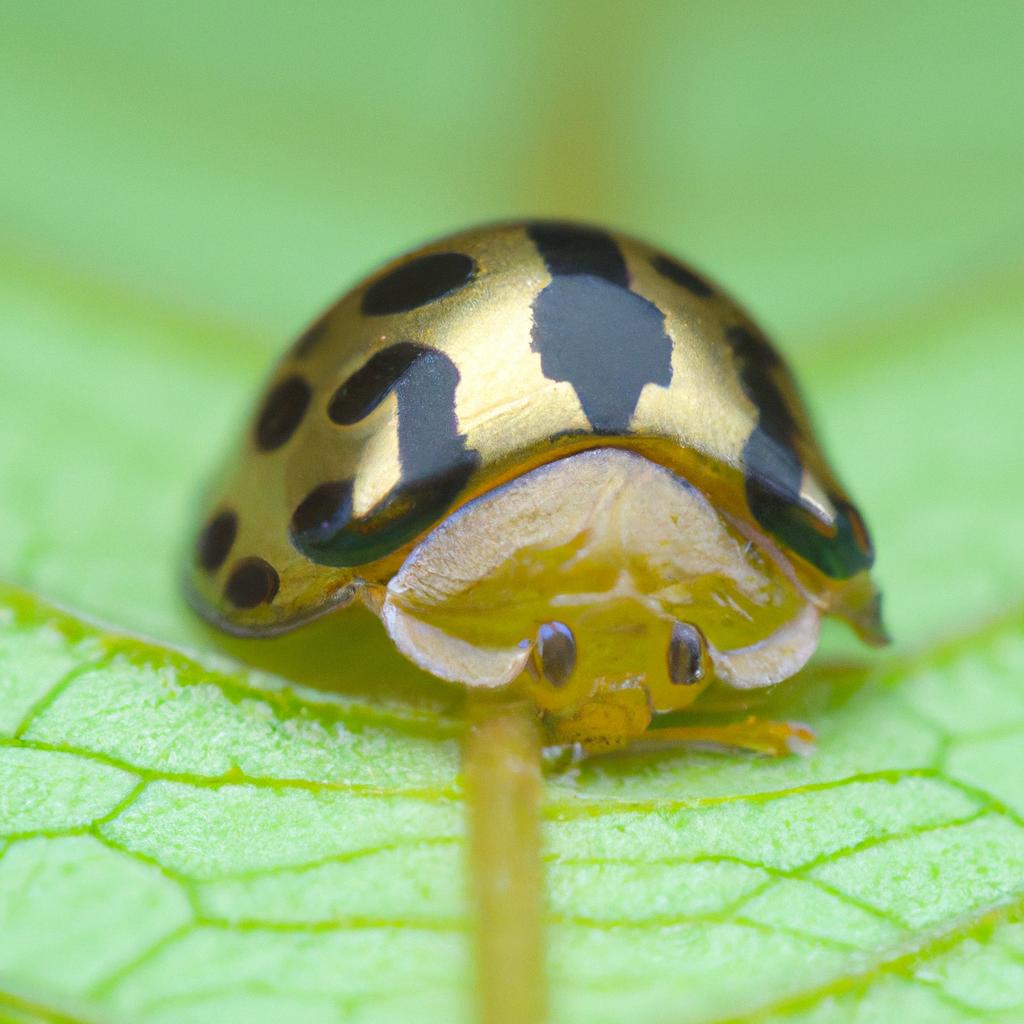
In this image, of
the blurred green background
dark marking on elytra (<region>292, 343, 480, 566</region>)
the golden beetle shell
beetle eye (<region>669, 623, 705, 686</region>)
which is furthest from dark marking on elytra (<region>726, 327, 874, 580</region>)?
the blurred green background

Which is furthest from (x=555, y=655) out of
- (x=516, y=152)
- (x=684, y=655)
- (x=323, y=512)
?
(x=516, y=152)

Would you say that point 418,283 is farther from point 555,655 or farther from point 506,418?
point 555,655

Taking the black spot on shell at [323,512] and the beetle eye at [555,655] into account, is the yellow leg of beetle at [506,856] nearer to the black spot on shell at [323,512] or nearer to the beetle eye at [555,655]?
the beetle eye at [555,655]

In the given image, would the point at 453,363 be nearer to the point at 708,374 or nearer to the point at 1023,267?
the point at 708,374

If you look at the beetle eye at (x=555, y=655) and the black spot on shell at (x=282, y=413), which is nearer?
the beetle eye at (x=555, y=655)

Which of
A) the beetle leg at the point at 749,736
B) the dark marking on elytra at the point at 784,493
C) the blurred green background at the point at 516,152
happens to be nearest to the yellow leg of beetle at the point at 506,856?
the beetle leg at the point at 749,736

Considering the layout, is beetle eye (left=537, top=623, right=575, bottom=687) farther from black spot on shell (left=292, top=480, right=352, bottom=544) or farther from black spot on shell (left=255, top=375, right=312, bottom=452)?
black spot on shell (left=255, top=375, right=312, bottom=452)

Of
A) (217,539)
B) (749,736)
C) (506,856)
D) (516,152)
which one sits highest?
(516,152)

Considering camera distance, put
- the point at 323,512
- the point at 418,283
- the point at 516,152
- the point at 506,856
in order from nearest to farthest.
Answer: the point at 506,856
the point at 323,512
the point at 418,283
the point at 516,152
